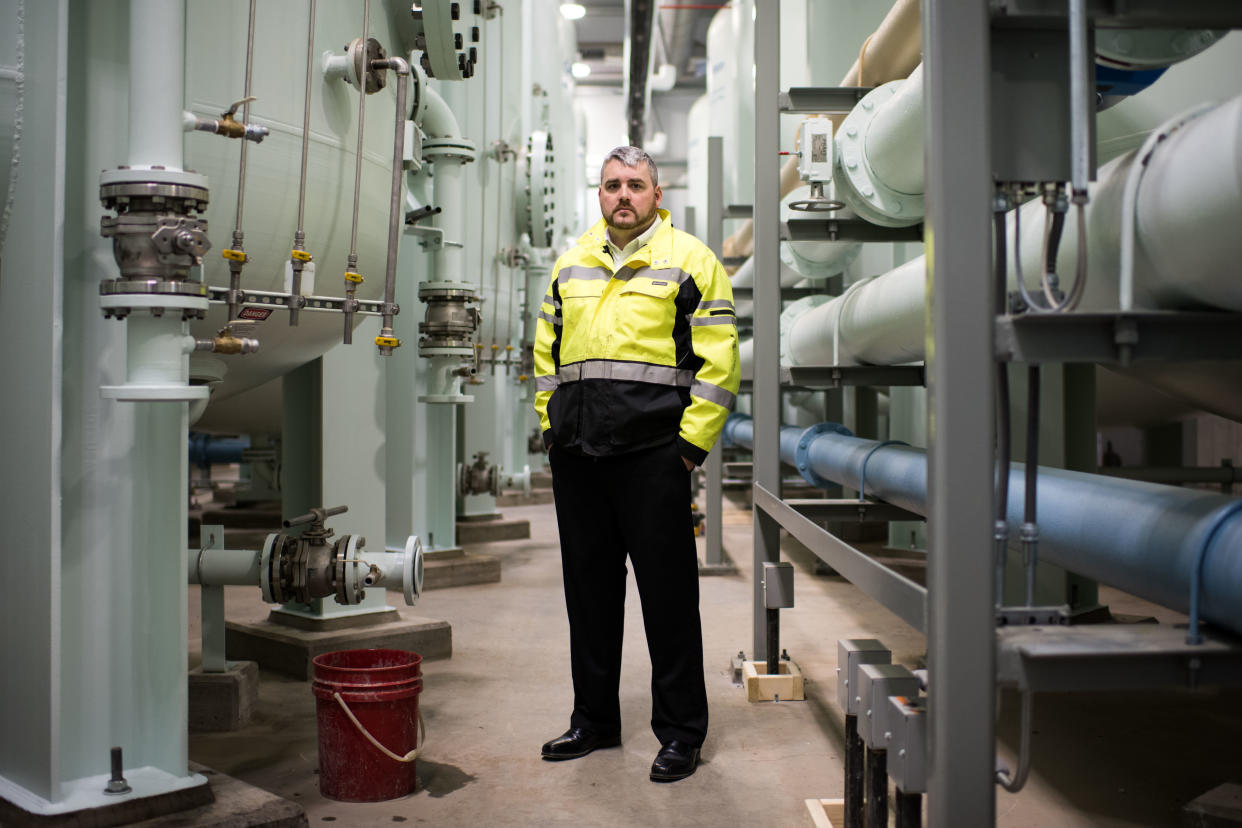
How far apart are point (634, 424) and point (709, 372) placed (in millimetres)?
209

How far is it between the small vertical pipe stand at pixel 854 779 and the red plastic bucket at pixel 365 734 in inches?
36.6

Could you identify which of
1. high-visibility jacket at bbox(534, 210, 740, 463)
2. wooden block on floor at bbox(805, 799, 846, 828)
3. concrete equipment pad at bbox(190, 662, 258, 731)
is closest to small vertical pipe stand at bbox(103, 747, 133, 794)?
concrete equipment pad at bbox(190, 662, 258, 731)

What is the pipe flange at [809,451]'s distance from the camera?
11.8 ft

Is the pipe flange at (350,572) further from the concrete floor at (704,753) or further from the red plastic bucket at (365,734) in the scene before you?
the concrete floor at (704,753)

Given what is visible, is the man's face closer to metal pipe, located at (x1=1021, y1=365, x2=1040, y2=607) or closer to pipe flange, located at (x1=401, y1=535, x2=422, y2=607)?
pipe flange, located at (x1=401, y1=535, x2=422, y2=607)

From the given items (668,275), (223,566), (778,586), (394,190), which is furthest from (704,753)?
(394,190)

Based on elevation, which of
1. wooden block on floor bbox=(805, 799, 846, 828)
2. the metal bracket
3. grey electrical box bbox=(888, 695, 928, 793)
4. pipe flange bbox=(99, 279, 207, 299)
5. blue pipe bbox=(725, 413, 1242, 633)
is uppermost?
pipe flange bbox=(99, 279, 207, 299)

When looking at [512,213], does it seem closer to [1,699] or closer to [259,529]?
[259,529]

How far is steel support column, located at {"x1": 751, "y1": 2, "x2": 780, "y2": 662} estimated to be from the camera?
9.79 feet

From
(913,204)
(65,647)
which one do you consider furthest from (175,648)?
(913,204)

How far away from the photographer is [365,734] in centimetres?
217

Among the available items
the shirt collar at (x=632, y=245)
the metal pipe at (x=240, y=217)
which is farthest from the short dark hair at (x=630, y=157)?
the metal pipe at (x=240, y=217)

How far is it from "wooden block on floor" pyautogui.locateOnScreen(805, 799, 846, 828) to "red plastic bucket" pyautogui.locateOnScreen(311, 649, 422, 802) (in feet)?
2.77

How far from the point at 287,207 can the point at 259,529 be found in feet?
15.0
